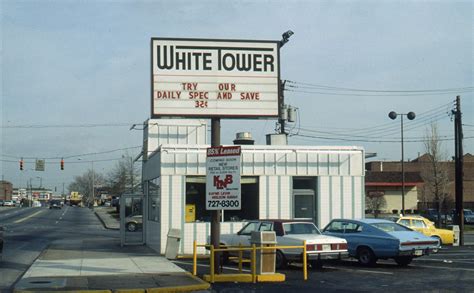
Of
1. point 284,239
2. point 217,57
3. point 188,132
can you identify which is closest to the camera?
point 217,57

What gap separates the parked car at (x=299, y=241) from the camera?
18.7 meters

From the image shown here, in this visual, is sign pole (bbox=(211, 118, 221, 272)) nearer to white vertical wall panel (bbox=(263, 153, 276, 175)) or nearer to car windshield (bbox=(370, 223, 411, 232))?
car windshield (bbox=(370, 223, 411, 232))

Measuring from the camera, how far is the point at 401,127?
42.4 m

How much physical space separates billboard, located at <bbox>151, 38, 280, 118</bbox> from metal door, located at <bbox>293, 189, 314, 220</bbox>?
8475 millimetres

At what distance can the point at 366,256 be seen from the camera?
2067 cm

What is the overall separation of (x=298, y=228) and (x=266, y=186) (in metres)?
5.93

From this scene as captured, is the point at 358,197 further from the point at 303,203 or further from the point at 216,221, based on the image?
the point at 216,221

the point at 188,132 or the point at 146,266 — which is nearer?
the point at 146,266

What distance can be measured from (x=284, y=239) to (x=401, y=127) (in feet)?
82.2

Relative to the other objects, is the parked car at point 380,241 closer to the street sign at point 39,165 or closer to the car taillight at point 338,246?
the car taillight at point 338,246

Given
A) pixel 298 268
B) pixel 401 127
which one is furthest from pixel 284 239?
pixel 401 127

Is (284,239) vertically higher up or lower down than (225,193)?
lower down

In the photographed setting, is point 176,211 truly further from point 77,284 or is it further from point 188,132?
point 77,284

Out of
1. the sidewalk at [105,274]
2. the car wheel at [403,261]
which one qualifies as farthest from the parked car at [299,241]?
the sidewalk at [105,274]
